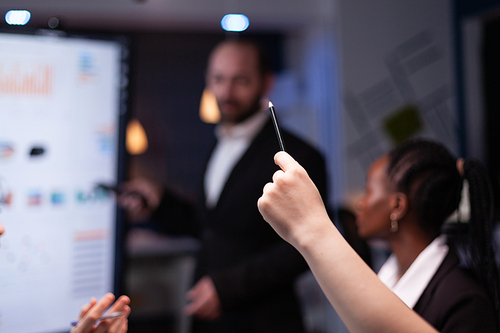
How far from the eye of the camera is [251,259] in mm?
1458

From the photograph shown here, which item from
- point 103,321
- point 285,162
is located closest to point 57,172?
point 103,321

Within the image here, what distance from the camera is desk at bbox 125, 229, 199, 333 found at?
3.24m

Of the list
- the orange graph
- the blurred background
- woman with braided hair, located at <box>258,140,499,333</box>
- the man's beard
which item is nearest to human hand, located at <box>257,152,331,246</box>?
woman with braided hair, located at <box>258,140,499,333</box>

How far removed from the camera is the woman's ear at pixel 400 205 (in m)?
1.04

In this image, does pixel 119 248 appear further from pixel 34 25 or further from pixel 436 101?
pixel 436 101

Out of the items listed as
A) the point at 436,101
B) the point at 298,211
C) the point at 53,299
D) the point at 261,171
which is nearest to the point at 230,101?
the point at 261,171

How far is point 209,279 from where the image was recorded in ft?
4.88

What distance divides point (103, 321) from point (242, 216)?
0.61 m

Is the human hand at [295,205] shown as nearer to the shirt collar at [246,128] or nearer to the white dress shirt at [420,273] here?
the white dress shirt at [420,273]

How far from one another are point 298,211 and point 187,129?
12.6ft

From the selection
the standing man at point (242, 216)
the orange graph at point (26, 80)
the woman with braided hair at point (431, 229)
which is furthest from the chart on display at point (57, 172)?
the woman with braided hair at point (431, 229)

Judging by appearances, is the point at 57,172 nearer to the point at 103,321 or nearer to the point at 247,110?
the point at 103,321

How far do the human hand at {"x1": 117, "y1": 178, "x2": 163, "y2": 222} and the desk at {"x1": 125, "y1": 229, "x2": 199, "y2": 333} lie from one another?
1.62 metres

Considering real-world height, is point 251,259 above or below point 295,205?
below
